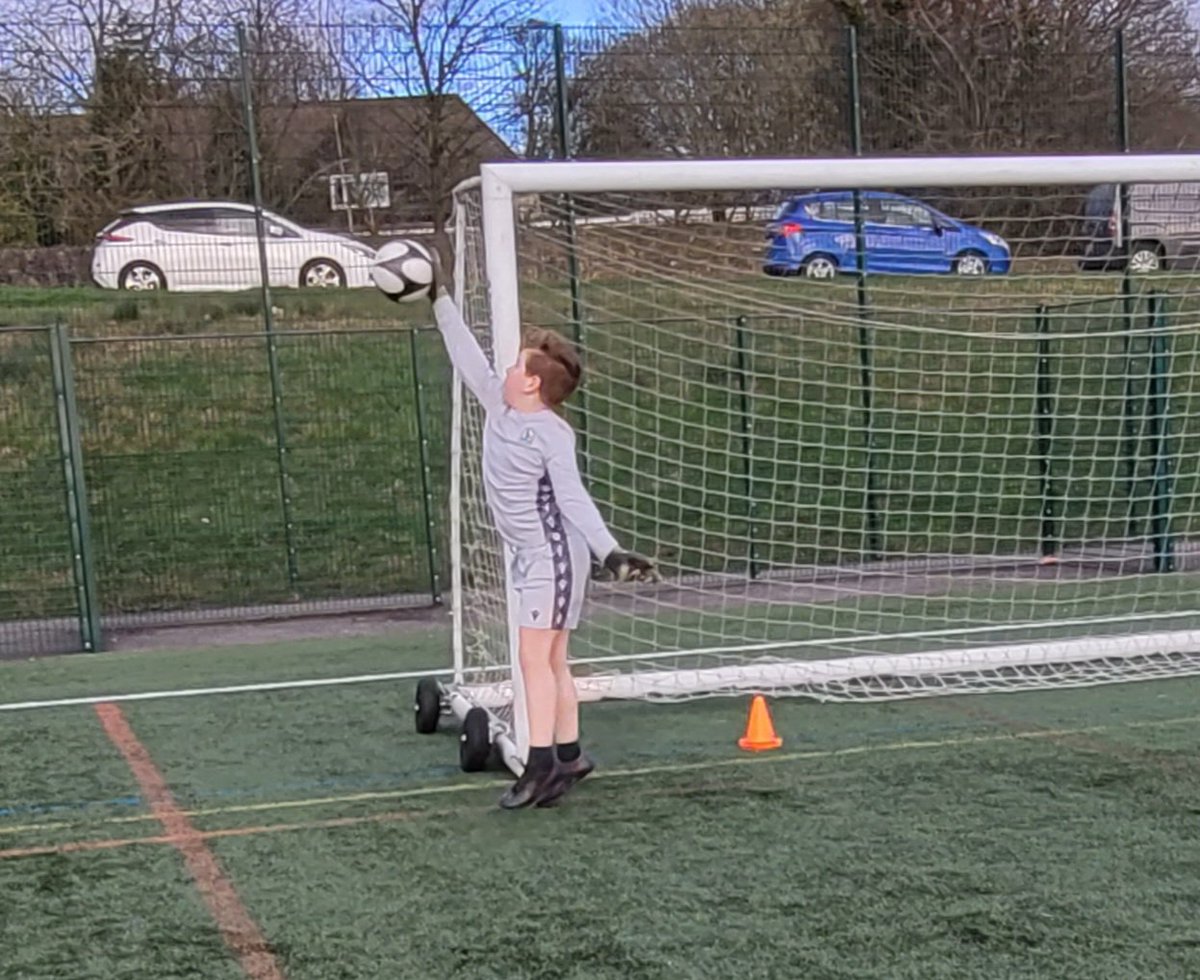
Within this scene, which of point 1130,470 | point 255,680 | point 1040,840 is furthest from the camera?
point 1130,470

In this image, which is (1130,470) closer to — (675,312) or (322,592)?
(675,312)

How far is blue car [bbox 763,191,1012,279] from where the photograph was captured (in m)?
9.32

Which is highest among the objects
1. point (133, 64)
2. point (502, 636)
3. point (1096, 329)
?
point (133, 64)

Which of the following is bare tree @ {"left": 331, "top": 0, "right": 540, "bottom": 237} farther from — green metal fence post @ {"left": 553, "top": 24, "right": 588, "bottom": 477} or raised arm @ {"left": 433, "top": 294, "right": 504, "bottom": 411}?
raised arm @ {"left": 433, "top": 294, "right": 504, "bottom": 411}

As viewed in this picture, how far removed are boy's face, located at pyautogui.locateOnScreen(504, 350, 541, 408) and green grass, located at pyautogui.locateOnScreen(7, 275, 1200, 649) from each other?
440 centimetres

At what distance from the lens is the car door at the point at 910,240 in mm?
9969

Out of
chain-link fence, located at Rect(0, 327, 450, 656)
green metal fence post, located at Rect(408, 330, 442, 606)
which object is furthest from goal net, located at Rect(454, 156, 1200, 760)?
chain-link fence, located at Rect(0, 327, 450, 656)

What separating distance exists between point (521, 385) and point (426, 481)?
5.32 m

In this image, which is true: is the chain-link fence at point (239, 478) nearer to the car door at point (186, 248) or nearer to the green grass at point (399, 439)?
the green grass at point (399, 439)

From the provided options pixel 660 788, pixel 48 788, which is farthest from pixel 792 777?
pixel 48 788

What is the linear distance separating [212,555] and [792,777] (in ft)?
19.3

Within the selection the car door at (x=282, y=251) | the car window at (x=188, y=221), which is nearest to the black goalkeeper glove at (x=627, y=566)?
the car door at (x=282, y=251)

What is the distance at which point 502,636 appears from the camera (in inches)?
259

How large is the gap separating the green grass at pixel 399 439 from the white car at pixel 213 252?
16 centimetres
